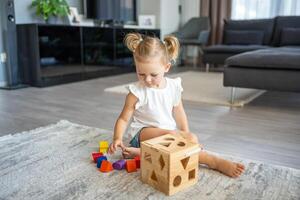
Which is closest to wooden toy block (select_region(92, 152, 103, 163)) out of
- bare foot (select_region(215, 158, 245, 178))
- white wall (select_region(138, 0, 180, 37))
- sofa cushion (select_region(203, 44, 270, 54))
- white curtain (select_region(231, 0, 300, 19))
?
bare foot (select_region(215, 158, 245, 178))

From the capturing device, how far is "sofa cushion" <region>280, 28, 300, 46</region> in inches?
167

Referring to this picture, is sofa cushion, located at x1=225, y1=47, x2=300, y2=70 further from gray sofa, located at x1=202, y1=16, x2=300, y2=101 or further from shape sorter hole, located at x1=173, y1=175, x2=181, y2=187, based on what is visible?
shape sorter hole, located at x1=173, y1=175, x2=181, y2=187

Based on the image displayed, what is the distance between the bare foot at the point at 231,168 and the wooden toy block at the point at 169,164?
132 mm

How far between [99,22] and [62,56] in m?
1.08

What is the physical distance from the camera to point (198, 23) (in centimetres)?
526

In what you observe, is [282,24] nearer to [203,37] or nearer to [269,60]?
[203,37]

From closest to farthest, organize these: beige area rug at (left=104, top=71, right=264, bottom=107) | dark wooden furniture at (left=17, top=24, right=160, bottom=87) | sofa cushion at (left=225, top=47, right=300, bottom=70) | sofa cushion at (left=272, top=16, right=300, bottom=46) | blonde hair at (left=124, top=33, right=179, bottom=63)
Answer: blonde hair at (left=124, top=33, right=179, bottom=63) < sofa cushion at (left=225, top=47, right=300, bottom=70) < beige area rug at (left=104, top=71, right=264, bottom=107) < dark wooden furniture at (left=17, top=24, right=160, bottom=87) < sofa cushion at (left=272, top=16, right=300, bottom=46)

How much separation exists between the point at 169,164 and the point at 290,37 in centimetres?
393

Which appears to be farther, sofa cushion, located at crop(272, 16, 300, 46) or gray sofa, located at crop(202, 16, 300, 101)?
sofa cushion, located at crop(272, 16, 300, 46)

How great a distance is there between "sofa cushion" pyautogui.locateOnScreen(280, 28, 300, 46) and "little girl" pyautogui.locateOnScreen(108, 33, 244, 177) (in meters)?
3.51

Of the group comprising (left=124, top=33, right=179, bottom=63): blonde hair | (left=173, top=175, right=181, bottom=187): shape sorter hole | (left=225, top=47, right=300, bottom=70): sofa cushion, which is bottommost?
(left=173, top=175, right=181, bottom=187): shape sorter hole

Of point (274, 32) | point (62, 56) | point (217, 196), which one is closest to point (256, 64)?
point (217, 196)

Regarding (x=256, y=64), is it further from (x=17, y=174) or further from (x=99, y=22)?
(x=99, y=22)

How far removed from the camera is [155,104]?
1283 millimetres
